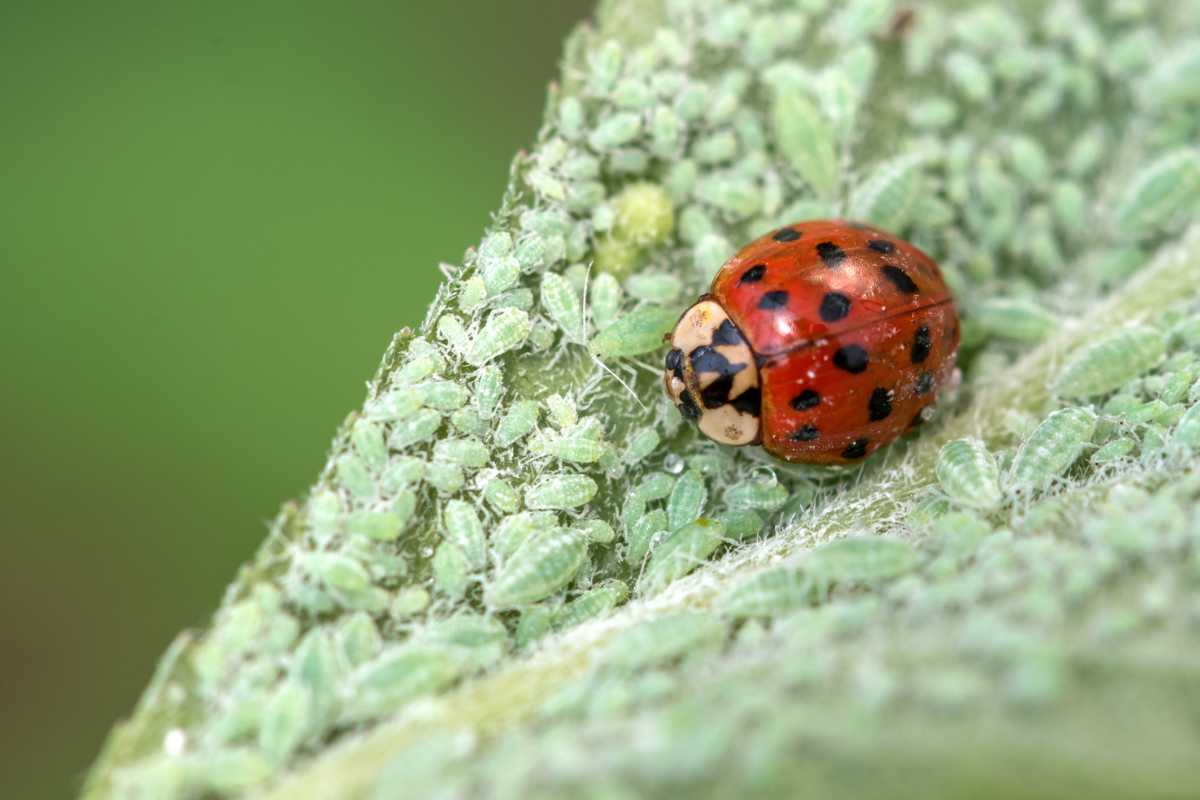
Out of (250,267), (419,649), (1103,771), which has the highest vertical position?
(250,267)

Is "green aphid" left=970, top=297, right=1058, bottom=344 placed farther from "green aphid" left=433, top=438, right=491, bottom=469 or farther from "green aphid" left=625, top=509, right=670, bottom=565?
"green aphid" left=433, top=438, right=491, bottom=469

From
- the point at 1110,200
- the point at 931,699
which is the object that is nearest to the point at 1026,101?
the point at 1110,200

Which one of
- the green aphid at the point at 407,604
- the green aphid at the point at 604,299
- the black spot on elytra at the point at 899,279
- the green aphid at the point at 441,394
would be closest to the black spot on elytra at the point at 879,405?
the black spot on elytra at the point at 899,279

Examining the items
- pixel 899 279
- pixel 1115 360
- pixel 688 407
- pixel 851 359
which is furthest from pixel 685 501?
pixel 1115 360

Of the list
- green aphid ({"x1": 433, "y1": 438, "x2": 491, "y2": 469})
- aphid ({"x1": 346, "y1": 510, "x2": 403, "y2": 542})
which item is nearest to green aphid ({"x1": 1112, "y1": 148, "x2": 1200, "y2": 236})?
green aphid ({"x1": 433, "y1": 438, "x2": 491, "y2": 469})

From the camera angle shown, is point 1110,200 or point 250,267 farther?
point 250,267

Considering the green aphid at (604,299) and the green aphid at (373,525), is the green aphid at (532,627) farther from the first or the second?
the green aphid at (604,299)

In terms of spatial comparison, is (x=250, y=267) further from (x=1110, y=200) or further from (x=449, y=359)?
(x=1110, y=200)
